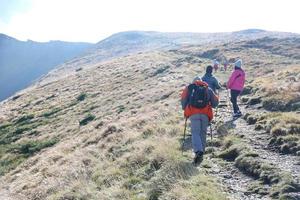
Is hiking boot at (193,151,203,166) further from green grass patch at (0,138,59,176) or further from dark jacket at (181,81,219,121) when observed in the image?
green grass patch at (0,138,59,176)

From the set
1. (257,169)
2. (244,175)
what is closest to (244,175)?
(244,175)

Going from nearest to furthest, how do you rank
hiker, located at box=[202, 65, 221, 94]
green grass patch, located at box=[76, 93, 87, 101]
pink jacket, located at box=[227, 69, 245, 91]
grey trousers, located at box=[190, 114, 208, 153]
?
grey trousers, located at box=[190, 114, 208, 153], hiker, located at box=[202, 65, 221, 94], pink jacket, located at box=[227, 69, 245, 91], green grass patch, located at box=[76, 93, 87, 101]

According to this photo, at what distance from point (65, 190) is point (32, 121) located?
2703 centimetres

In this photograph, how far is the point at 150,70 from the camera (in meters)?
56.8

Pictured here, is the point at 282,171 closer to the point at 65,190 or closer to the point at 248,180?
the point at 248,180

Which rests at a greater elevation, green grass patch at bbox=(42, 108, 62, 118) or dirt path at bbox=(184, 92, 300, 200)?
dirt path at bbox=(184, 92, 300, 200)

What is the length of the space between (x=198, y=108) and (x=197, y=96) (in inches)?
12.1

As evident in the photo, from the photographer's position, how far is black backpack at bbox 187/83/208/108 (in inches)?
433

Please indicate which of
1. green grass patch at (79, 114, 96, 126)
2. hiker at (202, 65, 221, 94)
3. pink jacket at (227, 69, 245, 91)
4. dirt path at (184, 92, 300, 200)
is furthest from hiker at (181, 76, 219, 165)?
green grass patch at (79, 114, 96, 126)

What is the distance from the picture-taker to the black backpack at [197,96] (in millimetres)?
11000

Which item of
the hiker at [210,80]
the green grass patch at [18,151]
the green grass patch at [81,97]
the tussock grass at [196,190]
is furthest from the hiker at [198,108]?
the green grass patch at [81,97]

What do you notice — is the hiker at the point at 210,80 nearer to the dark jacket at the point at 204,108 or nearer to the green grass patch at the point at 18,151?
the dark jacket at the point at 204,108

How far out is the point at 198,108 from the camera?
1110 centimetres

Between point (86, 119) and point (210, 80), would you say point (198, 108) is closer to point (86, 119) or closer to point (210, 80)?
point (210, 80)
